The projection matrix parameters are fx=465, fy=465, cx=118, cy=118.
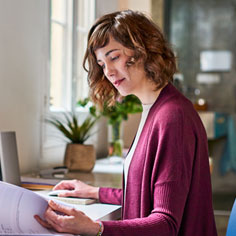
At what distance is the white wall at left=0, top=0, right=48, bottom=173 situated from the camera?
1.98m

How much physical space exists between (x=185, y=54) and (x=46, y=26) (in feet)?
11.5

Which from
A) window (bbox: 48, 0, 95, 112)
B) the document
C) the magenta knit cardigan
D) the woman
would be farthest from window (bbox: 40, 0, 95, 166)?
the document

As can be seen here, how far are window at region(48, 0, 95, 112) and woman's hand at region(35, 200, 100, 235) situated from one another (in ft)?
4.89

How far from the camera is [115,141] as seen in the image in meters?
2.83

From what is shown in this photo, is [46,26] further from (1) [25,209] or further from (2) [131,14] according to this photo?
(1) [25,209]

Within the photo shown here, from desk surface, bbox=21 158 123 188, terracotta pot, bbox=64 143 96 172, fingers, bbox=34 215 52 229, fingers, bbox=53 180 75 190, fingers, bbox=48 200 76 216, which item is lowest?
desk surface, bbox=21 158 123 188

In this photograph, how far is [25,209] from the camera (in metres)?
0.97

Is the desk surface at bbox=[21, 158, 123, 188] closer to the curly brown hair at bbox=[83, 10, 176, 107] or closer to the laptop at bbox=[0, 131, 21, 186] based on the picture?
the laptop at bbox=[0, 131, 21, 186]

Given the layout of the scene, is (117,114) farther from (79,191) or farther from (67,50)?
(79,191)

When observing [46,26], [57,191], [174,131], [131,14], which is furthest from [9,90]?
[174,131]

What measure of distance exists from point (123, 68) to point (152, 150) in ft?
0.94

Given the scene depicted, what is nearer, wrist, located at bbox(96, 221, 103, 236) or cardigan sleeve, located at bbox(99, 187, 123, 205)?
wrist, located at bbox(96, 221, 103, 236)

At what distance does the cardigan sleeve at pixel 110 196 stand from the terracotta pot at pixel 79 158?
30.0 inches

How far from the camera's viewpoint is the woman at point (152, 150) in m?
1.03
